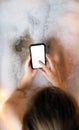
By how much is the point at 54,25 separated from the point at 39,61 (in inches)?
4.6

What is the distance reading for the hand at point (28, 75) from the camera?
0.89 meters

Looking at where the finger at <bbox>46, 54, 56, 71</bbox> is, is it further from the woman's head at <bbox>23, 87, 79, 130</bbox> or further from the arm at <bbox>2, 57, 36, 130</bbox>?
the woman's head at <bbox>23, 87, 79, 130</bbox>

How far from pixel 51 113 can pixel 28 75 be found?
0.73ft

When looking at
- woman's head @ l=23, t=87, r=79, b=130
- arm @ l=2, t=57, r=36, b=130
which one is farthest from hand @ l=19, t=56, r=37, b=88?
woman's head @ l=23, t=87, r=79, b=130

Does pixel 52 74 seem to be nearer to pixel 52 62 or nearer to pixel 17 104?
pixel 52 62

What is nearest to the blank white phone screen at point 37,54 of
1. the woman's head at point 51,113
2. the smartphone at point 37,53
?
the smartphone at point 37,53

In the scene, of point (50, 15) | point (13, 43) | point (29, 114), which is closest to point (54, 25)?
point (50, 15)

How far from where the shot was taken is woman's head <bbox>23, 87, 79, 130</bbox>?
0.69 meters

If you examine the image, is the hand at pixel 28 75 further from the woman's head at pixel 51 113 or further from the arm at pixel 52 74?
the woman's head at pixel 51 113

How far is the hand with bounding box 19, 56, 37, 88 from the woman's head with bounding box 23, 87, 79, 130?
159mm

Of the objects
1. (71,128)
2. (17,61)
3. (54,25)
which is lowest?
(71,128)

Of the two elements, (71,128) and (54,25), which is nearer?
(71,128)

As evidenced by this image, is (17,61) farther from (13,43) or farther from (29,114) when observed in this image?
(29,114)

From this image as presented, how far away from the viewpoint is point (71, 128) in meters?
0.70
